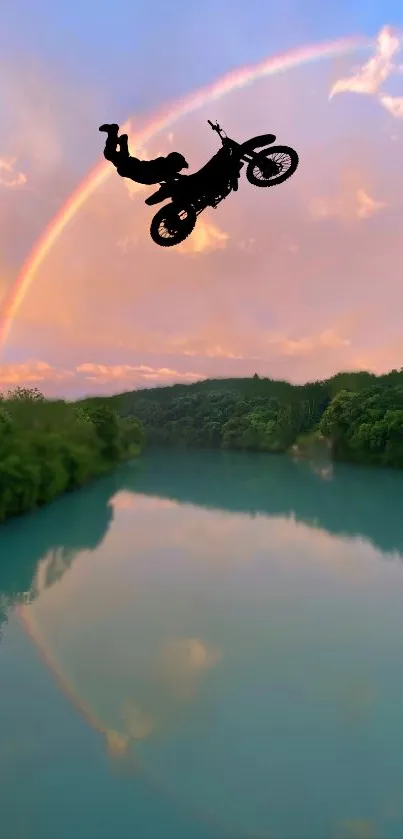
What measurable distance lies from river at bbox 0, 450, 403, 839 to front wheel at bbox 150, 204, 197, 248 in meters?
3.12

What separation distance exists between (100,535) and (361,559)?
215 inches

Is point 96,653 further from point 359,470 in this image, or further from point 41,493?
point 359,470

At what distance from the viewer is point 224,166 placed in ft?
6.66

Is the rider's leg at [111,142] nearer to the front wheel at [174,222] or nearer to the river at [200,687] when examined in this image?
the front wheel at [174,222]

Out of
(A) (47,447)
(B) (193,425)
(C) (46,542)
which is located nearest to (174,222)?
(C) (46,542)

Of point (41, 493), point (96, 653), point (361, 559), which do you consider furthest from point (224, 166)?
point (41, 493)

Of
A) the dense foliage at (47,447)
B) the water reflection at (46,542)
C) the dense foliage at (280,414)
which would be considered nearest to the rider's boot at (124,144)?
the water reflection at (46,542)

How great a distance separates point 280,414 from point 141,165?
1363 inches

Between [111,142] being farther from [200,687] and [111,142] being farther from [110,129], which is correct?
[200,687]

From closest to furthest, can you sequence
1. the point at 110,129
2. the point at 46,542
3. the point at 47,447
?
the point at 110,129
the point at 46,542
the point at 47,447

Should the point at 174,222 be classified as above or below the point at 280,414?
above

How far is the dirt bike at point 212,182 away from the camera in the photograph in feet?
6.70

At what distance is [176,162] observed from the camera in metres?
2.07

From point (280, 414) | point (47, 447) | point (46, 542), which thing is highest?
point (280, 414)
